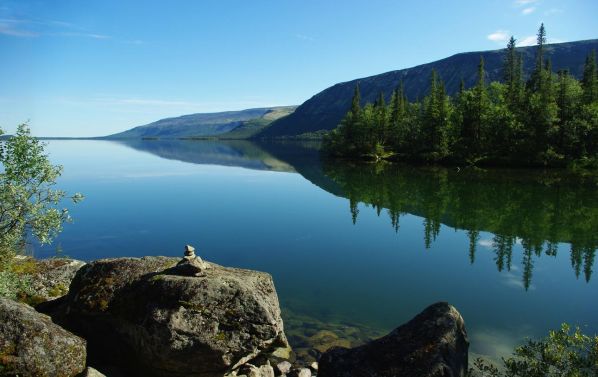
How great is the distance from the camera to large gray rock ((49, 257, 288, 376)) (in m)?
12.1

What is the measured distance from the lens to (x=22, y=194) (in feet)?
54.1

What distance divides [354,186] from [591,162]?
55248mm

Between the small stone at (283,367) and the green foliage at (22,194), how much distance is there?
10948 millimetres

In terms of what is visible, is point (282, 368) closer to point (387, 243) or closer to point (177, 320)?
point (177, 320)

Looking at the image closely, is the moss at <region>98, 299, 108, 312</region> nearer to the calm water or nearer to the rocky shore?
the rocky shore

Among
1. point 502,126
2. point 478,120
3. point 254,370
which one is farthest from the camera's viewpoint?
point 478,120

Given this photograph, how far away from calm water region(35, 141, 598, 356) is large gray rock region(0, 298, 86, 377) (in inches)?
420

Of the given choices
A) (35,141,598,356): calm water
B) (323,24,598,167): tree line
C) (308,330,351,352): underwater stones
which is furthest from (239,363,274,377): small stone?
(323,24,598,167): tree line

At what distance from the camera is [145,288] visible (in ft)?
43.3

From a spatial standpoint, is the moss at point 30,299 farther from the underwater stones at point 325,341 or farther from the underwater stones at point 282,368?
the underwater stones at point 325,341

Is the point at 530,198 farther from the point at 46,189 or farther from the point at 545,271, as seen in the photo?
the point at 46,189

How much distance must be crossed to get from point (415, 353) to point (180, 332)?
6.91 meters

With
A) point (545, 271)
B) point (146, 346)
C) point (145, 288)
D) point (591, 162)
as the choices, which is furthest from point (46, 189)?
point (591, 162)

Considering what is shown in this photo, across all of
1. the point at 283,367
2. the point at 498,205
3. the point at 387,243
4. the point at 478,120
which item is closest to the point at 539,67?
the point at 478,120
